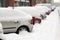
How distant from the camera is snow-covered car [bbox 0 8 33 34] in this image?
10.5 metres

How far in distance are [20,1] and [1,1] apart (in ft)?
31.9

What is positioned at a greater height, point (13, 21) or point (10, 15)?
point (10, 15)

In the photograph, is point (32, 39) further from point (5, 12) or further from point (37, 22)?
point (37, 22)

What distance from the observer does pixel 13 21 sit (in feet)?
34.9

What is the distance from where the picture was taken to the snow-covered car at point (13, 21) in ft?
34.5

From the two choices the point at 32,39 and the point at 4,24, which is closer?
the point at 32,39

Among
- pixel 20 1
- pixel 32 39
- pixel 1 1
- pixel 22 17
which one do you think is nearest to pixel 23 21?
pixel 22 17

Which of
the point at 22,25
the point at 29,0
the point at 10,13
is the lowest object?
the point at 29,0

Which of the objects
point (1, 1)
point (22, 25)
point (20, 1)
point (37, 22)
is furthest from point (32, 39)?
point (20, 1)

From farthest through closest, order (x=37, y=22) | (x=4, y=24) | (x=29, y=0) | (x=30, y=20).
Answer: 1. (x=29, y=0)
2. (x=37, y=22)
3. (x=30, y=20)
4. (x=4, y=24)

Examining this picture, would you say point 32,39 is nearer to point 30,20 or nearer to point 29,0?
point 30,20

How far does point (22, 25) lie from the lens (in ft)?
36.1

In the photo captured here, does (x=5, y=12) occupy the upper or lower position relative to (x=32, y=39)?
upper

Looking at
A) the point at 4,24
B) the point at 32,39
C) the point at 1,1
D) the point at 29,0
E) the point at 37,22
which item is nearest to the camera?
the point at 32,39
